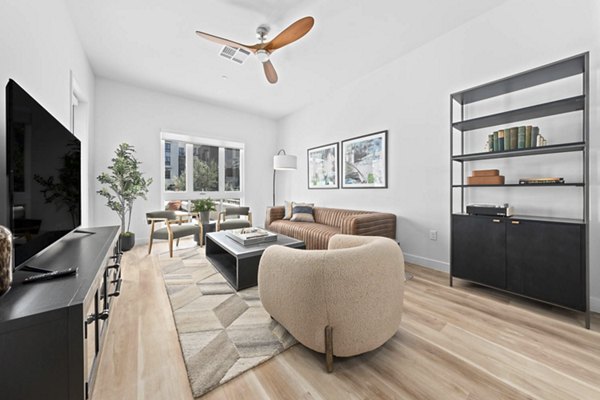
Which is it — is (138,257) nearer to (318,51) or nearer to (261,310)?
(261,310)

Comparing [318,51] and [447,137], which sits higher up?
[318,51]

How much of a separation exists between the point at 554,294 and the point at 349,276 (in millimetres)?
1866

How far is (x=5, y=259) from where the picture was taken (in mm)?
846

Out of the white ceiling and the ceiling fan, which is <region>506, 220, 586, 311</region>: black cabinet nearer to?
the white ceiling

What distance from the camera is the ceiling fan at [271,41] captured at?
2.05m

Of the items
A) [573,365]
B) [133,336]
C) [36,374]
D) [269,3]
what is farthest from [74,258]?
[573,365]

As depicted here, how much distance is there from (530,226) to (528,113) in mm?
1028

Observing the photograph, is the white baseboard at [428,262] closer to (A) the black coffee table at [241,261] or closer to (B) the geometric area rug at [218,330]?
(A) the black coffee table at [241,261]

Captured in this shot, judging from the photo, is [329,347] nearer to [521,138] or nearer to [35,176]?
[35,176]

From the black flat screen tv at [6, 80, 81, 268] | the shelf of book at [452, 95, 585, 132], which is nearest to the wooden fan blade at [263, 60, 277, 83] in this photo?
the black flat screen tv at [6, 80, 81, 268]

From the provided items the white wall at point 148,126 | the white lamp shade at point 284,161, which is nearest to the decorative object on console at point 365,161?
the white lamp shade at point 284,161

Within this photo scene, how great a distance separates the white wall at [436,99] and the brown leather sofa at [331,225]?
0.30 m

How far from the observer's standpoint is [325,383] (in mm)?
1252

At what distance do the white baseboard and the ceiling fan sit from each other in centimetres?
293
